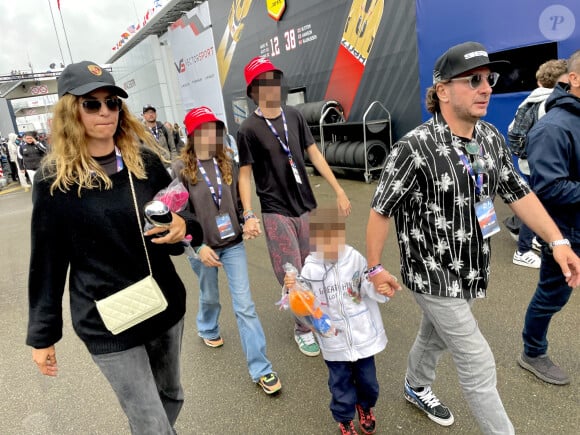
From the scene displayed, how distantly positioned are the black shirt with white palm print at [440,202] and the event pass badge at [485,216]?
0.7 inches

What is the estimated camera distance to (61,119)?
1704 mm

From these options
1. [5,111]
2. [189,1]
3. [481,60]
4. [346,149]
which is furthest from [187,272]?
[5,111]

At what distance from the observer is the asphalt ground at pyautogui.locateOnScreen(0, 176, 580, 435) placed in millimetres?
2500

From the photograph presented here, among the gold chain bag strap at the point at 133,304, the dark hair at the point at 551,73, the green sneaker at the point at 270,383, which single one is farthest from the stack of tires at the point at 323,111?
the gold chain bag strap at the point at 133,304

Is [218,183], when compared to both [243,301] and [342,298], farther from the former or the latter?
[342,298]

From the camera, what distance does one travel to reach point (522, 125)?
450 cm

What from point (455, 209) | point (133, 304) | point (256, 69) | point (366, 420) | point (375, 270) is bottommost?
point (366, 420)

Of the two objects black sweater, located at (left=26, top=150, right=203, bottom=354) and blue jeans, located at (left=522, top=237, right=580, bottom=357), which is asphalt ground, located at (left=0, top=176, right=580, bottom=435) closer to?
blue jeans, located at (left=522, top=237, right=580, bottom=357)

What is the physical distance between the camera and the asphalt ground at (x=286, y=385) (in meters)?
Answer: 2.50

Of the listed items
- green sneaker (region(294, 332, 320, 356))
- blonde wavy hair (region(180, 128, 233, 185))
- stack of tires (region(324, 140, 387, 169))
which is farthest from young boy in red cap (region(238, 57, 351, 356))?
stack of tires (region(324, 140, 387, 169))

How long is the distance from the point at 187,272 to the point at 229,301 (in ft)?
4.71

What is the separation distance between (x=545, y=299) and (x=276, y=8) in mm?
12148

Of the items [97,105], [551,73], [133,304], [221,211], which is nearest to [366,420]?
[133,304]

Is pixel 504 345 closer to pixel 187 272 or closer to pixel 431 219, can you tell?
pixel 431 219
